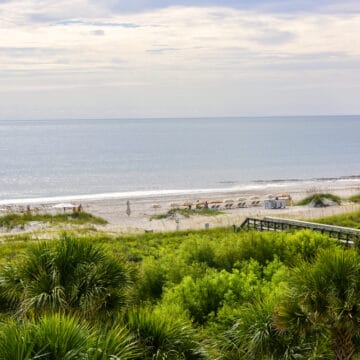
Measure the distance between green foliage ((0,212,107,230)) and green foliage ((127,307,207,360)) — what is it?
35.4 m

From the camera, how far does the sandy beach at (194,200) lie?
43406 millimetres

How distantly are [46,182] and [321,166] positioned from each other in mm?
45528

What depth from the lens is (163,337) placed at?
8672 millimetres


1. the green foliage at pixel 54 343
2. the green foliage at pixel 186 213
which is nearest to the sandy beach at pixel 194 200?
the green foliage at pixel 186 213

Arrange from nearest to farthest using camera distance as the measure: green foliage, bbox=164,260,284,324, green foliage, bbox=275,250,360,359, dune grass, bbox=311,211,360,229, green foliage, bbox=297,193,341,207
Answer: green foliage, bbox=275,250,360,359
green foliage, bbox=164,260,284,324
dune grass, bbox=311,211,360,229
green foliage, bbox=297,193,341,207

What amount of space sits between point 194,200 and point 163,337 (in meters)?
54.4

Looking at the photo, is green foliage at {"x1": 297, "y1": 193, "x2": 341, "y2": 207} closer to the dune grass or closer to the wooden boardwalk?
the dune grass

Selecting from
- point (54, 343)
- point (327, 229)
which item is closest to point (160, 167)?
point (327, 229)

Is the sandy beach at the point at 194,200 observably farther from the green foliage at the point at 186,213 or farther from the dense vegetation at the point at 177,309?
the dense vegetation at the point at 177,309

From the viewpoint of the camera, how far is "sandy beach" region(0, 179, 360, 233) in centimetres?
4341

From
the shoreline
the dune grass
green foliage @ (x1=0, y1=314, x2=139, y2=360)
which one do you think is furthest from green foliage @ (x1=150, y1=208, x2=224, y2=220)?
green foliage @ (x1=0, y1=314, x2=139, y2=360)

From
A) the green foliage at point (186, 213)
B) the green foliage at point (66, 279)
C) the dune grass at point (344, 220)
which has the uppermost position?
the green foliage at point (66, 279)

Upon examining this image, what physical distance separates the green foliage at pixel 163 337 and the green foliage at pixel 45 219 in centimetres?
3536

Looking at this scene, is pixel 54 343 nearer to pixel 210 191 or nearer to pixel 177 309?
pixel 177 309
